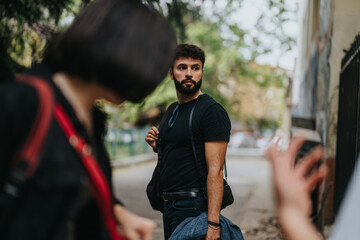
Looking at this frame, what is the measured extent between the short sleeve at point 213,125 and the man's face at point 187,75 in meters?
0.26

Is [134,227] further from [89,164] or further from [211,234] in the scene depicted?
[211,234]

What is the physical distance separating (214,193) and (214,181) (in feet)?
0.24

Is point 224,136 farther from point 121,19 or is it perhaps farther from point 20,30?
point 20,30

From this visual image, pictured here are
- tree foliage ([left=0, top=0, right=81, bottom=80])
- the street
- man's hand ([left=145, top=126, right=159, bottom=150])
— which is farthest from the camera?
the street

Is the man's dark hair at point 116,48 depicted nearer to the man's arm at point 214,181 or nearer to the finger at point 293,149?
the finger at point 293,149

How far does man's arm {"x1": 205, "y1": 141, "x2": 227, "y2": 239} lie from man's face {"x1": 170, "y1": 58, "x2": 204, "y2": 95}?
0.45m

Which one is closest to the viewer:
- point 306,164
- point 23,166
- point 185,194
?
point 23,166

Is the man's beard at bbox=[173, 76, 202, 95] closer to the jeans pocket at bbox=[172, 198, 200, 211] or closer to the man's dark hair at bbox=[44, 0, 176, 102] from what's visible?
the jeans pocket at bbox=[172, 198, 200, 211]

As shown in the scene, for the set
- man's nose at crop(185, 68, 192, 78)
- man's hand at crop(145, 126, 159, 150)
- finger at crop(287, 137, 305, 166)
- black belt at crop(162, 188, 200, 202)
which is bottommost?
black belt at crop(162, 188, 200, 202)

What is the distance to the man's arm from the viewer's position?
2582 mm

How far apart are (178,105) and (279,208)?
191 cm

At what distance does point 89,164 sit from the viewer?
3.88 feet

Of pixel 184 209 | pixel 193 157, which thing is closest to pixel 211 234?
pixel 184 209

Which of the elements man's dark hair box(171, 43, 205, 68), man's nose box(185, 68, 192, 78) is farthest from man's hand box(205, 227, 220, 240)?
man's dark hair box(171, 43, 205, 68)
